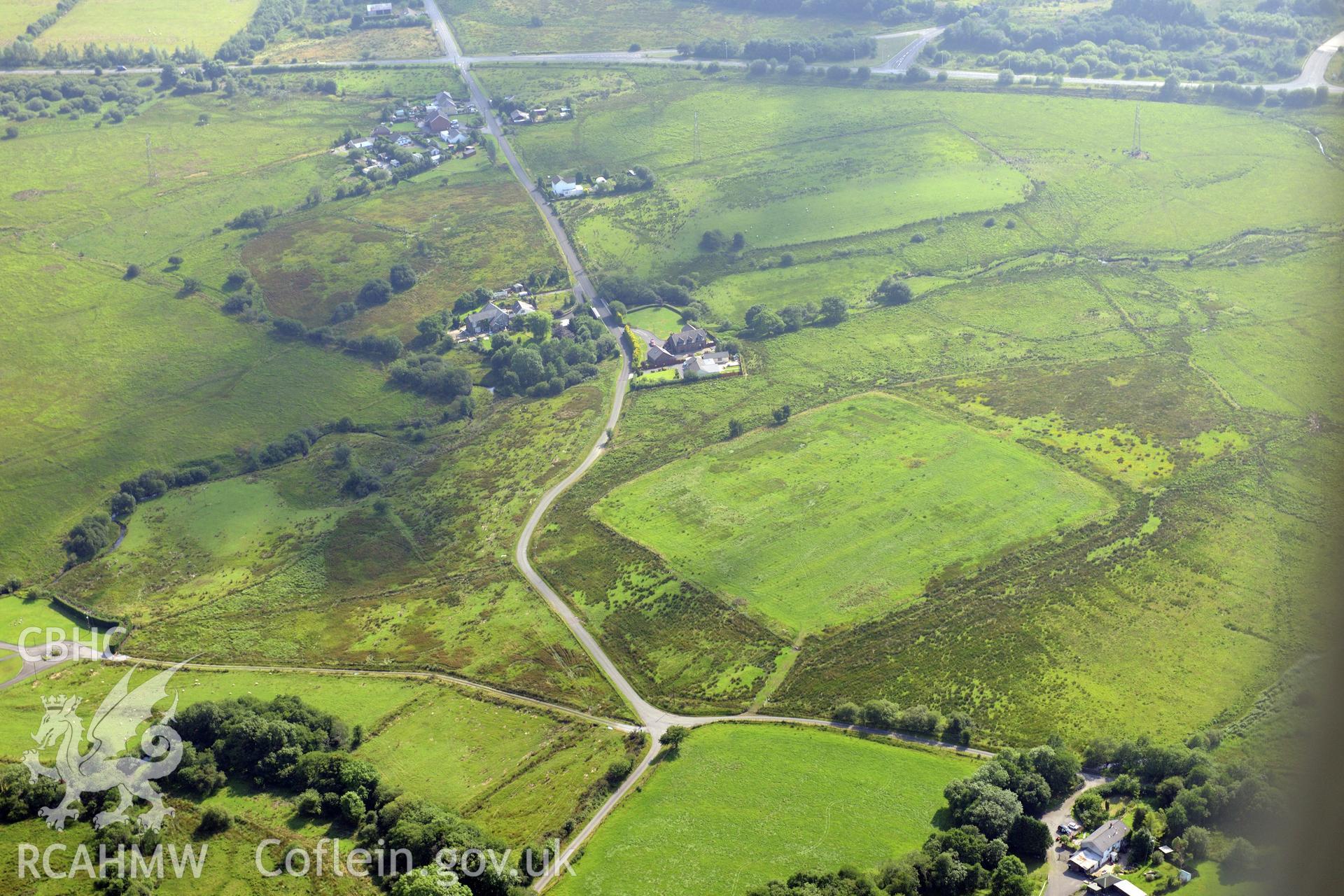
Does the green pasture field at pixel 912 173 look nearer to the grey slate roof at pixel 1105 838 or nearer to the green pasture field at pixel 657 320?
the green pasture field at pixel 657 320

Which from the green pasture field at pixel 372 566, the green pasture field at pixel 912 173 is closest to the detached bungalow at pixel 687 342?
the green pasture field at pixel 372 566

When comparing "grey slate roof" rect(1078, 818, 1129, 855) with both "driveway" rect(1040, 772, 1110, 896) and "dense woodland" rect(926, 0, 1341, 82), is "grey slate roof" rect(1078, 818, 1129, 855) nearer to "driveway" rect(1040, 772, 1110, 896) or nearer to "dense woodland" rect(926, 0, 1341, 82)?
"driveway" rect(1040, 772, 1110, 896)

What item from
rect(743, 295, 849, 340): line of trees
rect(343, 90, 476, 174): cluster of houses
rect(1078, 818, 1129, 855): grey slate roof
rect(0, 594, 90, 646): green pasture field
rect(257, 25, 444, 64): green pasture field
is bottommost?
rect(0, 594, 90, 646): green pasture field

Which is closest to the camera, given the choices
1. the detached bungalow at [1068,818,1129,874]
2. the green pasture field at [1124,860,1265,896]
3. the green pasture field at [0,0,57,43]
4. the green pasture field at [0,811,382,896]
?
the green pasture field at [1124,860,1265,896]

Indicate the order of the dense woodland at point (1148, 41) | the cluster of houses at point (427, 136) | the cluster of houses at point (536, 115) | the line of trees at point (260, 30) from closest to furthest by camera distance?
1. the cluster of houses at point (427, 136)
2. the cluster of houses at point (536, 115)
3. the dense woodland at point (1148, 41)
4. the line of trees at point (260, 30)

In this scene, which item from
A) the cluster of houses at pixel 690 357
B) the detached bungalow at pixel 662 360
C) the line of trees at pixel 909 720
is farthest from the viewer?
the detached bungalow at pixel 662 360

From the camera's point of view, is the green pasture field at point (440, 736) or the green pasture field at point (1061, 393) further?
the green pasture field at point (1061, 393)

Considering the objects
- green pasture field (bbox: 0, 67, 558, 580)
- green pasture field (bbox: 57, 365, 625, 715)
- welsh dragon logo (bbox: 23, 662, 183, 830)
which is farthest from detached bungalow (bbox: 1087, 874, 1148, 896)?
green pasture field (bbox: 0, 67, 558, 580)

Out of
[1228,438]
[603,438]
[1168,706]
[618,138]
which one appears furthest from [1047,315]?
[618,138]
